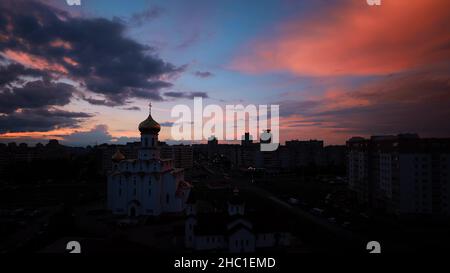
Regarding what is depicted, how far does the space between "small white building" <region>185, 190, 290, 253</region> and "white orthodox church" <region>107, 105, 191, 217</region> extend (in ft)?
25.4

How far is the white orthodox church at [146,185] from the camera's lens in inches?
813

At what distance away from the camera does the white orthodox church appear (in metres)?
20.7

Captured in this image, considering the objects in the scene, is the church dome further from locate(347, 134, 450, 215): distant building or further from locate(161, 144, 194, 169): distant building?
locate(161, 144, 194, 169): distant building

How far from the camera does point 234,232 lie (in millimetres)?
12406

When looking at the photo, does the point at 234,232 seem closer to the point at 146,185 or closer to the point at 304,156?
the point at 146,185

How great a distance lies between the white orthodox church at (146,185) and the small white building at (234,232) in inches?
305

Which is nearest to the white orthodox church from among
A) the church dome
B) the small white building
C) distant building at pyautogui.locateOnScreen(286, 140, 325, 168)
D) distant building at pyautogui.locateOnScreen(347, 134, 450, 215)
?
the church dome

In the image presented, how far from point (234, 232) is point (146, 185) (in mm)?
10426

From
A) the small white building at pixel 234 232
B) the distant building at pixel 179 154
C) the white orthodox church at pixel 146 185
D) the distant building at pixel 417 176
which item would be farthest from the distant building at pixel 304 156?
the small white building at pixel 234 232

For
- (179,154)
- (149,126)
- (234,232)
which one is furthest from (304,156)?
(234,232)

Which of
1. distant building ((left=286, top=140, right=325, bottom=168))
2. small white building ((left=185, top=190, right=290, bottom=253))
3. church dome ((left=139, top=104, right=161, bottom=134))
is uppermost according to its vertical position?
church dome ((left=139, top=104, right=161, bottom=134))

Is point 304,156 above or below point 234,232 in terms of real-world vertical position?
above
